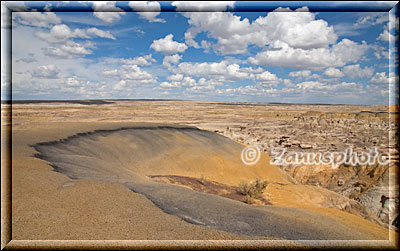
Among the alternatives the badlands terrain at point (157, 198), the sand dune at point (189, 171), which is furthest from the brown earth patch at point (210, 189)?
the sand dune at point (189, 171)

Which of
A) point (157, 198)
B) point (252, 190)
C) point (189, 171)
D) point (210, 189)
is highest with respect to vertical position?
point (157, 198)

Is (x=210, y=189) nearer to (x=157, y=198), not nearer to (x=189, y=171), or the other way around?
(x=189, y=171)

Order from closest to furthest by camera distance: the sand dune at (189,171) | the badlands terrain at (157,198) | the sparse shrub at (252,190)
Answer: the badlands terrain at (157,198) → the sand dune at (189,171) → the sparse shrub at (252,190)

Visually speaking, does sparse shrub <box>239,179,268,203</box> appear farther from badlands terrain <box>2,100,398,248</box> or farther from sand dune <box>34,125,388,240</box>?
sand dune <box>34,125,388,240</box>

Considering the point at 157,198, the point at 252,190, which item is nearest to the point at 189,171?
the point at 252,190

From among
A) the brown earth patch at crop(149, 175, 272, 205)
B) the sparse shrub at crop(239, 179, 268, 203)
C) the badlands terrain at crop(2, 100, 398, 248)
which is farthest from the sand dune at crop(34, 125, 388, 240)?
the sparse shrub at crop(239, 179, 268, 203)

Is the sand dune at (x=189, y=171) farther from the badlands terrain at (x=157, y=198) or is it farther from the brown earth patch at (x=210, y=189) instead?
the brown earth patch at (x=210, y=189)

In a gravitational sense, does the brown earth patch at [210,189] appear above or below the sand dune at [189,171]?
below

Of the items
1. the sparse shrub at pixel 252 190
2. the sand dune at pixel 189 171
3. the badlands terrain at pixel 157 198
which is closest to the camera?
the badlands terrain at pixel 157 198
